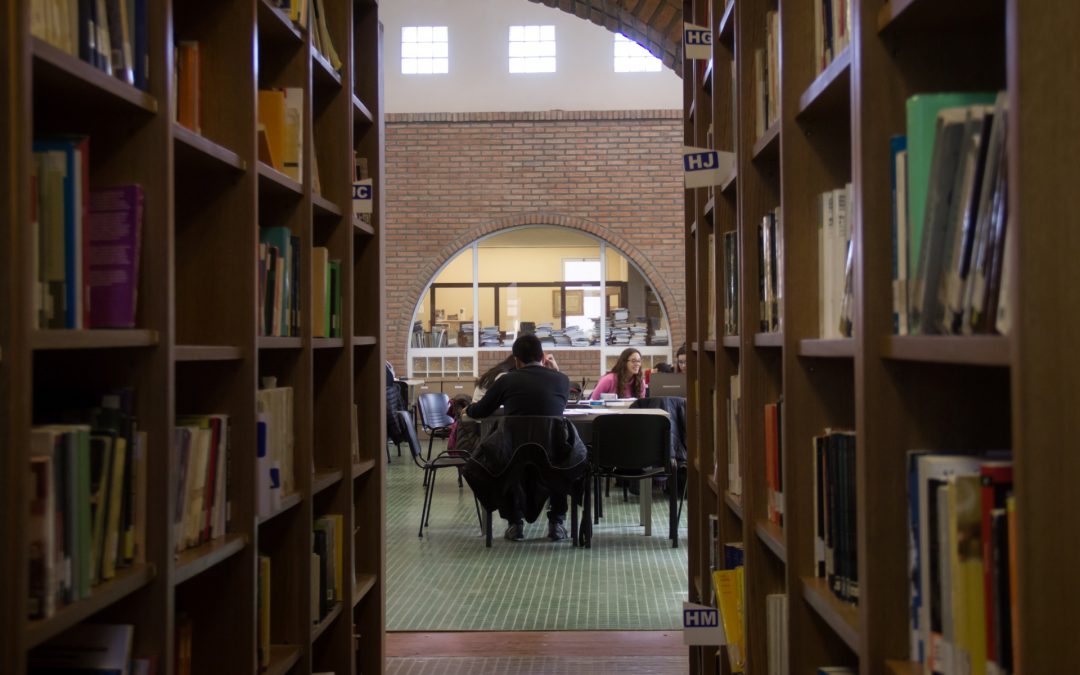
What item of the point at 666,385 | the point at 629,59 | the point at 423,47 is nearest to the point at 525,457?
the point at 666,385

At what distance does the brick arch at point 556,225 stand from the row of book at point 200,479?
33.2 feet

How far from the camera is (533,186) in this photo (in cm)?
1230

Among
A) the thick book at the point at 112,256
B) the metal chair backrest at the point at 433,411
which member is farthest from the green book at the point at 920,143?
the metal chair backrest at the point at 433,411

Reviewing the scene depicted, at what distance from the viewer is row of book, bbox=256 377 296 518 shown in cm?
236

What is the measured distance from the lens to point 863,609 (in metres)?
1.43

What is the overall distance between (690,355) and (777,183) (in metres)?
1.34

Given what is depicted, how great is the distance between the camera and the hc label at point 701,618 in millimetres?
2779

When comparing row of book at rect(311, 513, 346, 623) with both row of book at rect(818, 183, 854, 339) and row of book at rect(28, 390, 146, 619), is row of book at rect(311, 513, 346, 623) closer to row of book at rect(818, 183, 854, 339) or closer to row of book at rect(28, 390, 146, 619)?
row of book at rect(28, 390, 146, 619)

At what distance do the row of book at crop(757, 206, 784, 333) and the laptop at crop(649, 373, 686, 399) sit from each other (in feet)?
18.8

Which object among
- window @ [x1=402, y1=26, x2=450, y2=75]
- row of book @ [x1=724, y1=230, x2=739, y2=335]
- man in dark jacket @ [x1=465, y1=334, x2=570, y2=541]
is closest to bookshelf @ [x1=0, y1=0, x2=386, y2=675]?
row of book @ [x1=724, y1=230, x2=739, y2=335]

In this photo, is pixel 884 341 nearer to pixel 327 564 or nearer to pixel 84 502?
pixel 84 502

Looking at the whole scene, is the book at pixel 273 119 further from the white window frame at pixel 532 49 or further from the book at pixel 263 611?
the white window frame at pixel 532 49

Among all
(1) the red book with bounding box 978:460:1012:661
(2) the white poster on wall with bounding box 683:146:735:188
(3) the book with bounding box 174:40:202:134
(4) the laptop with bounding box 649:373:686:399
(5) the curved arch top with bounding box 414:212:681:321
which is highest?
(5) the curved arch top with bounding box 414:212:681:321

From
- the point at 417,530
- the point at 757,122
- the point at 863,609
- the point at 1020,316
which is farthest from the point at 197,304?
the point at 417,530
